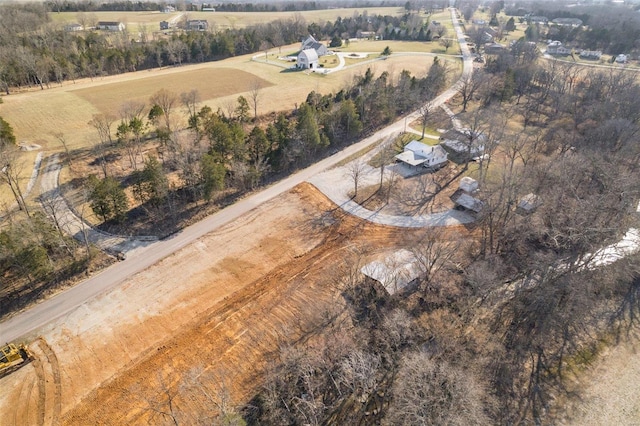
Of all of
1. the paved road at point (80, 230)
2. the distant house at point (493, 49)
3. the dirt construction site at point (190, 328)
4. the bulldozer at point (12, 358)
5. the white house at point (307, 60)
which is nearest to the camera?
the dirt construction site at point (190, 328)

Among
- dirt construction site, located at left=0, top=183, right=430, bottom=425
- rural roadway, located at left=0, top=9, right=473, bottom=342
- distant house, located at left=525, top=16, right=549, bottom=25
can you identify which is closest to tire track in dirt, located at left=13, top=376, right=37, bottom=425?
dirt construction site, located at left=0, top=183, right=430, bottom=425

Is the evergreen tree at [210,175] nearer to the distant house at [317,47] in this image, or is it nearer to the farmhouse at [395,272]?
the farmhouse at [395,272]

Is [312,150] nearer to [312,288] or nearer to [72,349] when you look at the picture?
[312,288]

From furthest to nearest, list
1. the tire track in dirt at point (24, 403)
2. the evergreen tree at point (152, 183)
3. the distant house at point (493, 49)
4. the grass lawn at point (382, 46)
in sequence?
the grass lawn at point (382, 46)
the distant house at point (493, 49)
the evergreen tree at point (152, 183)
the tire track in dirt at point (24, 403)

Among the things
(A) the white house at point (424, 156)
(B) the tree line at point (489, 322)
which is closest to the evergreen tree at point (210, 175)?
(B) the tree line at point (489, 322)

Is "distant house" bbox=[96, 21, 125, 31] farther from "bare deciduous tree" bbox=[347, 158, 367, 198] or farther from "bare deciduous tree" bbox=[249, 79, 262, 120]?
"bare deciduous tree" bbox=[347, 158, 367, 198]
